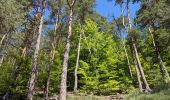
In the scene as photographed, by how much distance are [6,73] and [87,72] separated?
987 cm

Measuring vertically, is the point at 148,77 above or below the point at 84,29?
below

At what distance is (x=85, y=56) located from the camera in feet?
128

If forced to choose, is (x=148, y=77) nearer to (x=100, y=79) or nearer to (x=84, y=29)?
(x=100, y=79)

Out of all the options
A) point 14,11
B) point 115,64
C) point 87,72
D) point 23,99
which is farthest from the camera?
point 115,64

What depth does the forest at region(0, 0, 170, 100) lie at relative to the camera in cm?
2795

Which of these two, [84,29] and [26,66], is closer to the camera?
[26,66]

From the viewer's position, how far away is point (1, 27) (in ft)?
Result: 66.8

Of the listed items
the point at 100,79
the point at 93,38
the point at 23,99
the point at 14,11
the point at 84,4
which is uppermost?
the point at 84,4

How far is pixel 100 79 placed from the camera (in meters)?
36.2

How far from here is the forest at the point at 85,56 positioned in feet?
91.7

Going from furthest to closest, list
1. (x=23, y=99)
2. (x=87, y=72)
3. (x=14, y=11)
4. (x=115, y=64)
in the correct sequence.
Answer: (x=115, y=64), (x=87, y=72), (x=23, y=99), (x=14, y=11)

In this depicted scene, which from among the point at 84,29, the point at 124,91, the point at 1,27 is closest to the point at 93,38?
the point at 84,29

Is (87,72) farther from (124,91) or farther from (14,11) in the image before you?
(14,11)

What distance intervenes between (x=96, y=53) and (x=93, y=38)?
2.41 m
